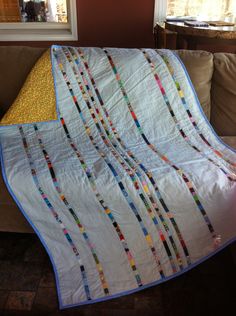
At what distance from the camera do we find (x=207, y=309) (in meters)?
1.34

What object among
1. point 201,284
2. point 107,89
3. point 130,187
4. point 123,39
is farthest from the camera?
point 123,39

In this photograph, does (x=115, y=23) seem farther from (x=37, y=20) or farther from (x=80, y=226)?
(x=80, y=226)

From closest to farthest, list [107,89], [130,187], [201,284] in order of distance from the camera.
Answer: [130,187], [201,284], [107,89]

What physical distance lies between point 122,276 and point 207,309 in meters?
0.38

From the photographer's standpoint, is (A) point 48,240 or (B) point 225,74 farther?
(B) point 225,74

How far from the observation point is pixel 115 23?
10.6 feet

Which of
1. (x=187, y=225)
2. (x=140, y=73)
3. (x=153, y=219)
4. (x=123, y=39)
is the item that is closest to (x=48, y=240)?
(x=153, y=219)

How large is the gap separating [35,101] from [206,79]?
3.15 feet

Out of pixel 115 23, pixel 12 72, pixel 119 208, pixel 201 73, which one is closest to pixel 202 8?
pixel 115 23

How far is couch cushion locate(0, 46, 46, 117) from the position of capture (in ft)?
5.99

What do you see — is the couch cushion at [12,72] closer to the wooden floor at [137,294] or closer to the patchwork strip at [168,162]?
the patchwork strip at [168,162]

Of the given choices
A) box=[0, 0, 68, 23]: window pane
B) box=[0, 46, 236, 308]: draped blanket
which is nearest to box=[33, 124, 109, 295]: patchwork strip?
box=[0, 46, 236, 308]: draped blanket

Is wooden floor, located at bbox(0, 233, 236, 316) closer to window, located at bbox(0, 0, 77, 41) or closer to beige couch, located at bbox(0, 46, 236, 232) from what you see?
beige couch, located at bbox(0, 46, 236, 232)

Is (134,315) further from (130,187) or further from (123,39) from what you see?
(123,39)
